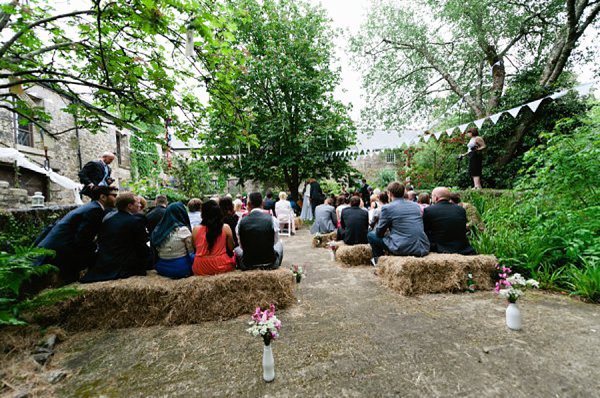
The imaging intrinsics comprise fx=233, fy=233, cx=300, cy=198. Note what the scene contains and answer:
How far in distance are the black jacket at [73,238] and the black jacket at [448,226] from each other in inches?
177

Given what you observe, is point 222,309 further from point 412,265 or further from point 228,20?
point 228,20

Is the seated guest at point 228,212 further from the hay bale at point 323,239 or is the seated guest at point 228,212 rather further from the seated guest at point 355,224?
the hay bale at point 323,239

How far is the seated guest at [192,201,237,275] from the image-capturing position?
9.16 ft

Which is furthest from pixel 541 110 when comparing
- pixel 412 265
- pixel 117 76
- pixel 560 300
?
pixel 117 76

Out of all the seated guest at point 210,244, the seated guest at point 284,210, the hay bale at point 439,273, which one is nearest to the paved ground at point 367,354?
Result: the hay bale at point 439,273

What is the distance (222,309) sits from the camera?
8.59 feet

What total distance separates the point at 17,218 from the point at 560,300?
8.01 meters

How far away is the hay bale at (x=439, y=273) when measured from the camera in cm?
305

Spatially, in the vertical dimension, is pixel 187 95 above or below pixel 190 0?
below

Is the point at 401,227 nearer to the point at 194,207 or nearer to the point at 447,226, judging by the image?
the point at 447,226

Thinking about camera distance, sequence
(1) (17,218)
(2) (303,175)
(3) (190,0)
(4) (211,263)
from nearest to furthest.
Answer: (3) (190,0) → (4) (211,263) → (1) (17,218) → (2) (303,175)

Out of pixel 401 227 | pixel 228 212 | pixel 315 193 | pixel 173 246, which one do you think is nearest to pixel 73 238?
pixel 173 246

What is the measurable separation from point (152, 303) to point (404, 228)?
3339mm

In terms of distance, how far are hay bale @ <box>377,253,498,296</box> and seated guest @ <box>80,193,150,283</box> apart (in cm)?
338
